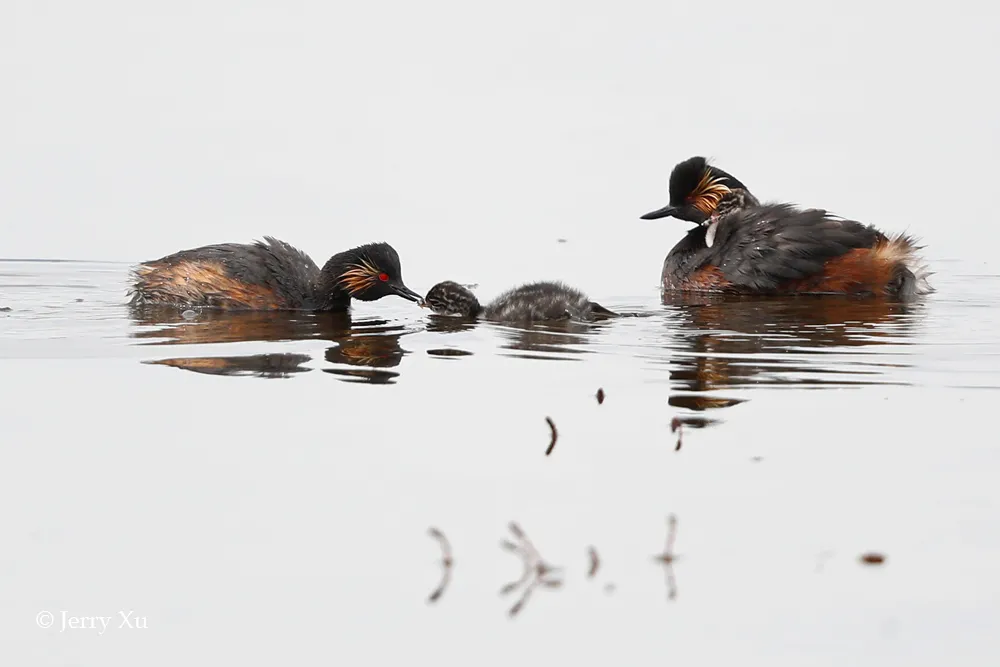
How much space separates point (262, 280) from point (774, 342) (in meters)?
3.53

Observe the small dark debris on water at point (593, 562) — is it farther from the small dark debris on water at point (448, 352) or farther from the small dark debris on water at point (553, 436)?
the small dark debris on water at point (448, 352)

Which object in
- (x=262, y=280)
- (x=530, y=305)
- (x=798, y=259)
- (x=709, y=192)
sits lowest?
(x=530, y=305)

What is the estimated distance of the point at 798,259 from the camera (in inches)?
388

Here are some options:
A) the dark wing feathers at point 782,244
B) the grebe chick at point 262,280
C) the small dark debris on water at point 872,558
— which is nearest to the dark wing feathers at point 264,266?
the grebe chick at point 262,280

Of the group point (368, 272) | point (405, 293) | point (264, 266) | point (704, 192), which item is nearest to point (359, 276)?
point (368, 272)

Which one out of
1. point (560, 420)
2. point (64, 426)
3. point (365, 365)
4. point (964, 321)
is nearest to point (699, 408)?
point (560, 420)

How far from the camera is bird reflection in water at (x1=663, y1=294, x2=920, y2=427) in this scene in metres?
6.23

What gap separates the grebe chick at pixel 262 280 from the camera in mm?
9266

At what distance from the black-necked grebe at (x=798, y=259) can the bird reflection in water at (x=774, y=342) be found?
191 millimetres

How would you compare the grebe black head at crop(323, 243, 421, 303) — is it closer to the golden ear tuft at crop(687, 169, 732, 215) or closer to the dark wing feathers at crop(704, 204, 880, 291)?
the dark wing feathers at crop(704, 204, 880, 291)

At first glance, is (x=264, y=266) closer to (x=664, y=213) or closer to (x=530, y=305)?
(x=530, y=305)

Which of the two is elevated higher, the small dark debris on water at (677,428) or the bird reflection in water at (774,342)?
the bird reflection in water at (774,342)

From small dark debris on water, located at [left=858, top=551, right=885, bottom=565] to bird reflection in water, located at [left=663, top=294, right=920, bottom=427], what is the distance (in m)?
1.43

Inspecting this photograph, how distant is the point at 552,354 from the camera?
284 inches
